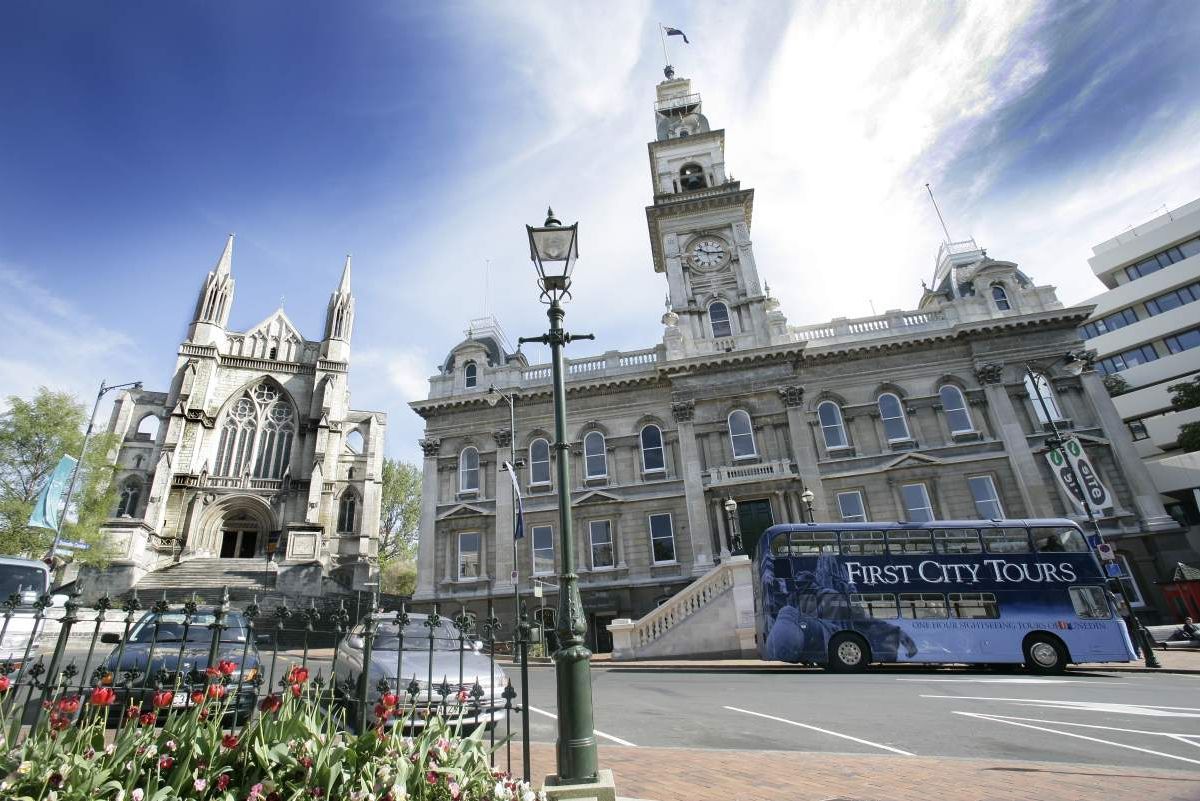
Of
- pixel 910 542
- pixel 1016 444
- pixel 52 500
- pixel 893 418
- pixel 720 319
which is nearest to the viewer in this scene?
pixel 910 542

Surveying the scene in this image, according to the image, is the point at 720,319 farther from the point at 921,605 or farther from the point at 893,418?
the point at 921,605

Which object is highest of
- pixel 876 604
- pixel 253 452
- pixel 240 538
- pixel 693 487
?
pixel 253 452

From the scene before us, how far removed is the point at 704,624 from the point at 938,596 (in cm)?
745

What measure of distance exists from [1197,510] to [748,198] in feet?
98.2

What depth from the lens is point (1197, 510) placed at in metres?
31.0

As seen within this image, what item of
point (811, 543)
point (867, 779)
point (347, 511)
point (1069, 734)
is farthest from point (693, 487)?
point (347, 511)

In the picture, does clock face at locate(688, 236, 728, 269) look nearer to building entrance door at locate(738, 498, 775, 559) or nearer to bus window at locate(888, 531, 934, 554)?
building entrance door at locate(738, 498, 775, 559)

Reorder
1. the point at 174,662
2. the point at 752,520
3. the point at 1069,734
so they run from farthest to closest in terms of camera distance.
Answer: the point at 752,520
the point at 174,662
the point at 1069,734

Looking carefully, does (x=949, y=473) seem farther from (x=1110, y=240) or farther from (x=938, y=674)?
(x=1110, y=240)

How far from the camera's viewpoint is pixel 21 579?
1234 cm

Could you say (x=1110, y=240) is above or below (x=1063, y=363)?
above

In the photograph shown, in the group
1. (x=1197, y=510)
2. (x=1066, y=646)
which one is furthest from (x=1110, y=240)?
(x=1066, y=646)

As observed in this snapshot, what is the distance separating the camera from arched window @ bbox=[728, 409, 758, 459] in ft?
88.2

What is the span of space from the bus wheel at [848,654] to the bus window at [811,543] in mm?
2184
